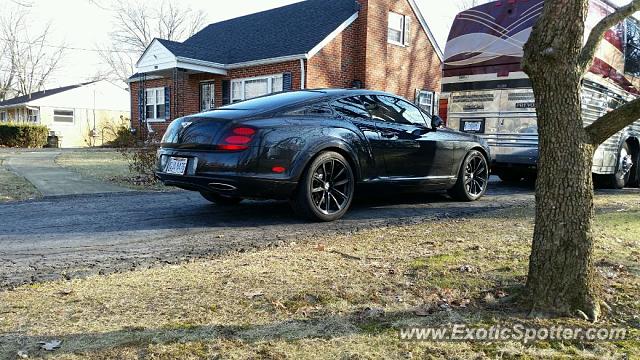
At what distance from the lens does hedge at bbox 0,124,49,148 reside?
27.1 metres

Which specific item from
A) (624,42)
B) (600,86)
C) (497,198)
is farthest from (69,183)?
(624,42)

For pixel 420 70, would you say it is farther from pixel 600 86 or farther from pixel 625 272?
pixel 625 272

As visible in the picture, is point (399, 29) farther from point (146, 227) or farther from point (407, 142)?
point (146, 227)

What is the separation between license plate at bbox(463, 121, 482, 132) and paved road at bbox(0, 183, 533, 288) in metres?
2.51

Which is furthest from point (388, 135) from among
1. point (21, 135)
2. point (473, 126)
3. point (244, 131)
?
point (21, 135)

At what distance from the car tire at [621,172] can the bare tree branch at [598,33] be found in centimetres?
789

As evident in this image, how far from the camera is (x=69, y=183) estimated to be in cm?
843

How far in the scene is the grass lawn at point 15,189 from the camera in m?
6.95

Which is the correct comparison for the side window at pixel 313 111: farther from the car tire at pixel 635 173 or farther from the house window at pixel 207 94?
the house window at pixel 207 94

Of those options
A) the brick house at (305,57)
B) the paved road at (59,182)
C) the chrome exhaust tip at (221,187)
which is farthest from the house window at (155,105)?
the chrome exhaust tip at (221,187)

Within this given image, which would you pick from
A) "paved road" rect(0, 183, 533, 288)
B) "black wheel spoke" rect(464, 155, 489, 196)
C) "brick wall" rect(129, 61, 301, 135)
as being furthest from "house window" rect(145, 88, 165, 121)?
"black wheel spoke" rect(464, 155, 489, 196)

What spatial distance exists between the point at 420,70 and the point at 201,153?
1736 cm

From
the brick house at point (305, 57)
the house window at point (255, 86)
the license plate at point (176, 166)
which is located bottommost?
the license plate at point (176, 166)

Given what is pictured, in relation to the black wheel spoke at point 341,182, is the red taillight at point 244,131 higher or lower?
higher
